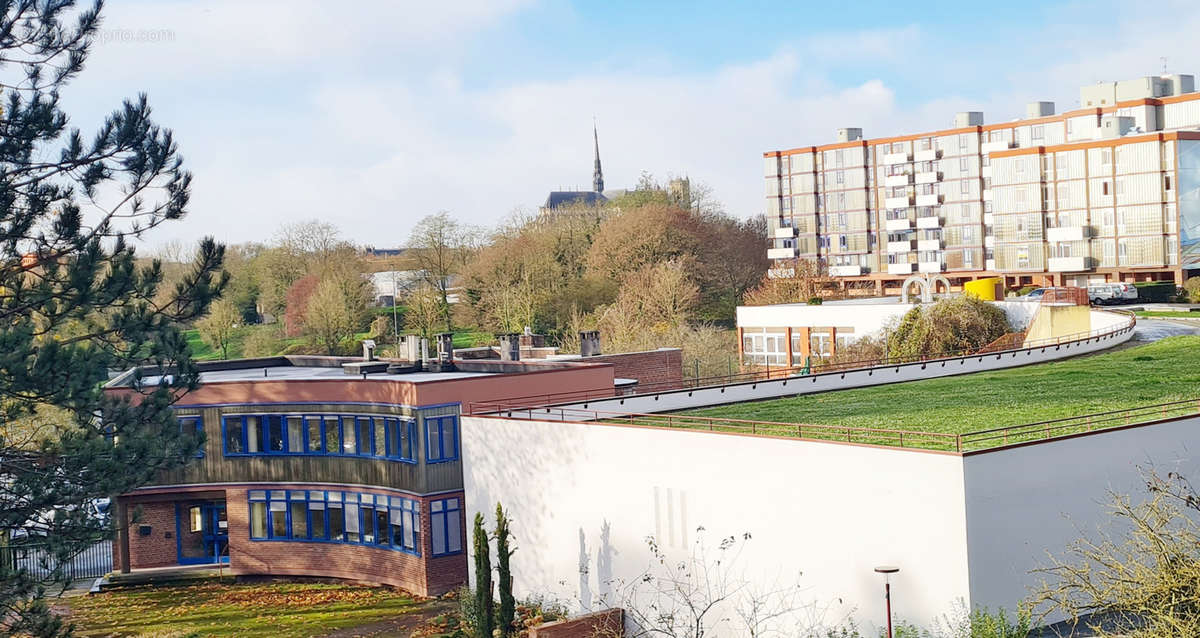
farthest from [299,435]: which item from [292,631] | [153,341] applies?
[153,341]

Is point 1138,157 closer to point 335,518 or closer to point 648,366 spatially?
point 648,366

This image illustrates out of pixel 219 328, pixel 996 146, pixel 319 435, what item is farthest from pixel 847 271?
pixel 319 435

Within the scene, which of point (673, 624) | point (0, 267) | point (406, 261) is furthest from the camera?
point (406, 261)

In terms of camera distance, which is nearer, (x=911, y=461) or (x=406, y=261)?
(x=911, y=461)

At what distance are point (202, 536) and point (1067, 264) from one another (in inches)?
2300

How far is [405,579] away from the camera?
1122 inches

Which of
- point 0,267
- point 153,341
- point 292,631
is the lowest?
point 292,631

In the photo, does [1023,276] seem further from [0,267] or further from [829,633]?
[0,267]

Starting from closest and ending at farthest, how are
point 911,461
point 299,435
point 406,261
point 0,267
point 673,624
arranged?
point 911,461
point 0,267
point 673,624
point 299,435
point 406,261

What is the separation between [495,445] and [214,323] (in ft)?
164

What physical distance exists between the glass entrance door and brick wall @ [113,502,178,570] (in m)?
0.19

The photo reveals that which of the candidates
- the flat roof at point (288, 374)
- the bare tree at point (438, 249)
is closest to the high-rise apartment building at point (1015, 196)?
the bare tree at point (438, 249)

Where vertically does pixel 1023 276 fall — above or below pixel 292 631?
above

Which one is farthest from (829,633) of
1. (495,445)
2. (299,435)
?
(299,435)
